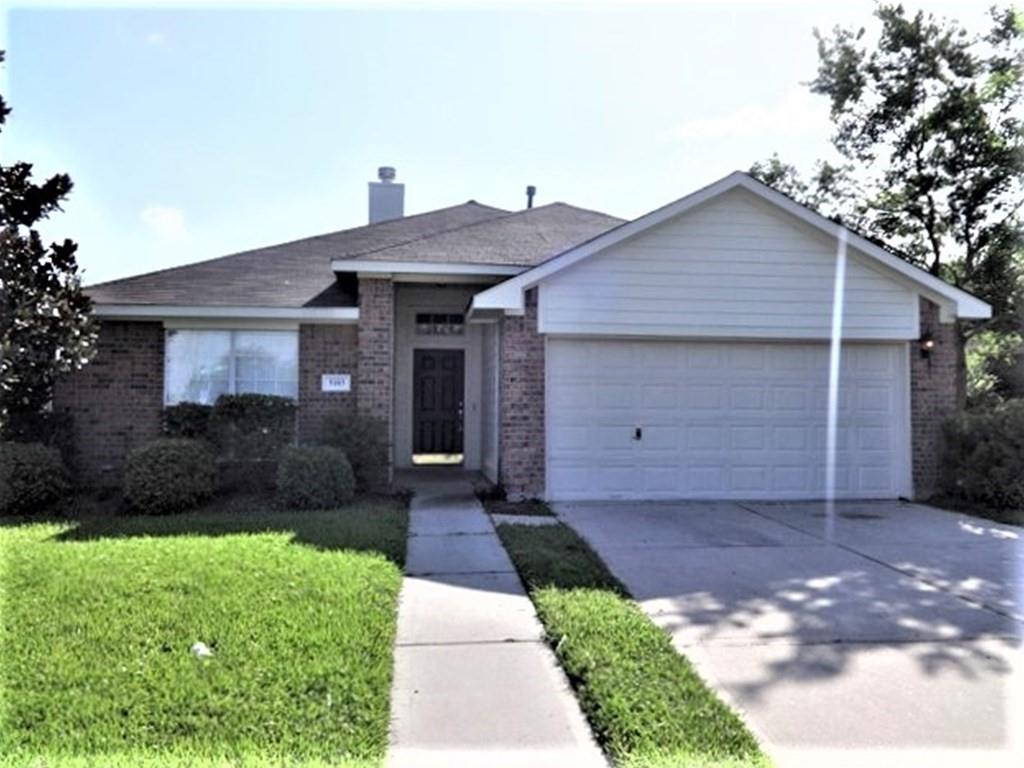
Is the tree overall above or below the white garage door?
above

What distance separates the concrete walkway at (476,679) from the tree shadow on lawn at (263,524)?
2.60 ft

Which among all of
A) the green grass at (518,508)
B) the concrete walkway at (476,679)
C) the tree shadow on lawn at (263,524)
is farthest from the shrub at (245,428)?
the concrete walkway at (476,679)

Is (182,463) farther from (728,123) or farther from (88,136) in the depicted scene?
(728,123)

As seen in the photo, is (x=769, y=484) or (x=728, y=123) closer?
(x=769, y=484)

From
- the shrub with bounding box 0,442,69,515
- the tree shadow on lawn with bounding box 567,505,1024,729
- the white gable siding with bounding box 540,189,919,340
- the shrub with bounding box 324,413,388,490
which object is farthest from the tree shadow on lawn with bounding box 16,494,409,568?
the white gable siding with bounding box 540,189,919,340

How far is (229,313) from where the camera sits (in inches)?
410

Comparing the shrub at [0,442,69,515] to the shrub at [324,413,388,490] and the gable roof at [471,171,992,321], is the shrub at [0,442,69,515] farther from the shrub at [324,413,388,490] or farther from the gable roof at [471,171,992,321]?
the gable roof at [471,171,992,321]

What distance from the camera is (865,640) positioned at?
4562 millimetres

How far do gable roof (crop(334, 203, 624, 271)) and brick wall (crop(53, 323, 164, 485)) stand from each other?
10.6ft

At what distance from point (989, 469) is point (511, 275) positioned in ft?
22.7

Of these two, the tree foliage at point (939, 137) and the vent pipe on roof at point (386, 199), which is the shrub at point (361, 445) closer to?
the vent pipe on roof at point (386, 199)

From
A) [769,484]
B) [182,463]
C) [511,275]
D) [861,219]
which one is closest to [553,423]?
[511,275]

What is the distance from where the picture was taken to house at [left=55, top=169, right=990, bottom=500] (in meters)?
9.75

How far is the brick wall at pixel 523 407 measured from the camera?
962cm
